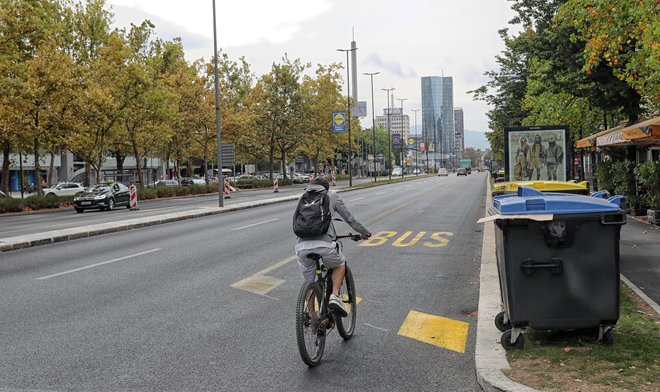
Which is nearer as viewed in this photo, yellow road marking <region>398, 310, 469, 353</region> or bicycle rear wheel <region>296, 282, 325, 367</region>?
bicycle rear wheel <region>296, 282, 325, 367</region>

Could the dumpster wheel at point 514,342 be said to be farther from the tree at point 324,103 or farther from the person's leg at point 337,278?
the tree at point 324,103

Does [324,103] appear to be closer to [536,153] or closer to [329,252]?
[536,153]

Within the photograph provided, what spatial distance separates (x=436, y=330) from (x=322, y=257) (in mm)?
1653

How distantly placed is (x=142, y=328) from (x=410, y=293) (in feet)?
11.7

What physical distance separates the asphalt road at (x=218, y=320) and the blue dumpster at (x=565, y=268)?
75cm

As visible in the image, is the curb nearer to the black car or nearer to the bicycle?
the black car

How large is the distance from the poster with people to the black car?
802 inches

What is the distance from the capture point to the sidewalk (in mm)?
4662

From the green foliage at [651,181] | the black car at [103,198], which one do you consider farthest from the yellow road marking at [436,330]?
the black car at [103,198]

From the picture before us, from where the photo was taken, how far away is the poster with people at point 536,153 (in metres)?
19.8

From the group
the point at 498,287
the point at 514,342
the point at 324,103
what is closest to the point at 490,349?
the point at 514,342

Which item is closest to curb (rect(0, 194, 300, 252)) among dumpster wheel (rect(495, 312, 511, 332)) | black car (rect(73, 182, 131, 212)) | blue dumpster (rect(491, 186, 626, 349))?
black car (rect(73, 182, 131, 212))

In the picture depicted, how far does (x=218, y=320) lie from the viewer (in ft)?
22.8

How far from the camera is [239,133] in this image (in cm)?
5700
